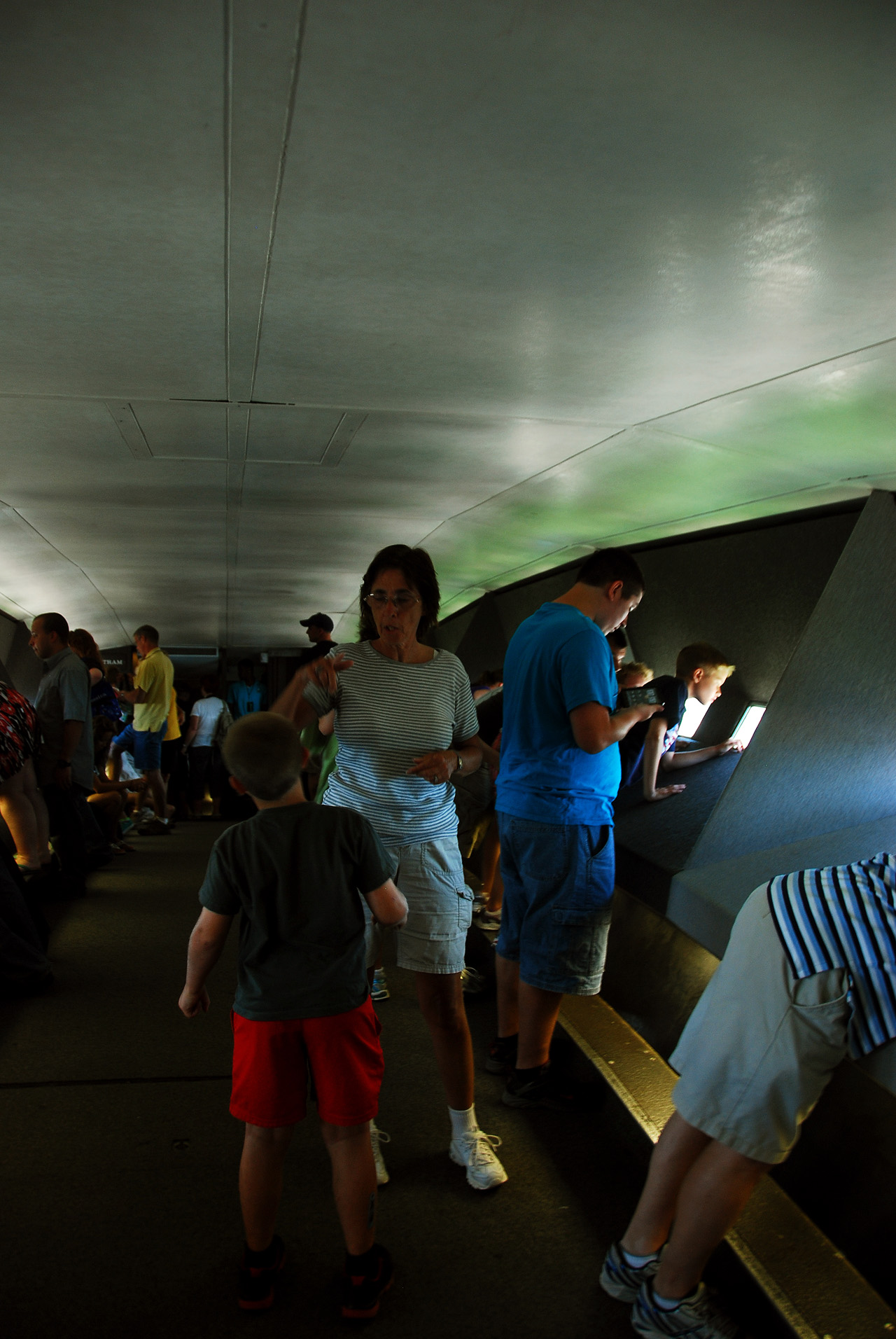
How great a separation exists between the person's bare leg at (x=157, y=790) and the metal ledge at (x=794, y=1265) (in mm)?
7142

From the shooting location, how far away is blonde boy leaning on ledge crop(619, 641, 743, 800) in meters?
4.57

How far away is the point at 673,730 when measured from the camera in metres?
4.80

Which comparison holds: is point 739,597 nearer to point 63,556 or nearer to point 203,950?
point 203,950

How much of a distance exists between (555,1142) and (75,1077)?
1.82m

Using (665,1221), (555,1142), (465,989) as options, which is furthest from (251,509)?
(665,1221)

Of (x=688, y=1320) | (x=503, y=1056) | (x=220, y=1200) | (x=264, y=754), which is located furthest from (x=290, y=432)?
(x=688, y=1320)

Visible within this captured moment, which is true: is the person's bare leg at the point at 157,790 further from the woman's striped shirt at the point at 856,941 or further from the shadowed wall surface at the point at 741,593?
the woman's striped shirt at the point at 856,941

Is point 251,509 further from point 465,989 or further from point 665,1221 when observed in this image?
point 665,1221

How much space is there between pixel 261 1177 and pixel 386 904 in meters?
0.70

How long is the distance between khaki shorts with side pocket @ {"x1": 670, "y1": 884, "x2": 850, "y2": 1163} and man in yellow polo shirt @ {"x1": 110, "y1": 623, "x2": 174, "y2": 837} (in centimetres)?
736

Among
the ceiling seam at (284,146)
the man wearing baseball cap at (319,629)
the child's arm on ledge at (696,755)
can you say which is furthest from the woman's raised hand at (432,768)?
the man wearing baseball cap at (319,629)

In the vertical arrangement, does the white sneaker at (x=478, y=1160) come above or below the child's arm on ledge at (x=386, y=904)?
below

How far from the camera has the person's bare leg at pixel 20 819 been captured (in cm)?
542

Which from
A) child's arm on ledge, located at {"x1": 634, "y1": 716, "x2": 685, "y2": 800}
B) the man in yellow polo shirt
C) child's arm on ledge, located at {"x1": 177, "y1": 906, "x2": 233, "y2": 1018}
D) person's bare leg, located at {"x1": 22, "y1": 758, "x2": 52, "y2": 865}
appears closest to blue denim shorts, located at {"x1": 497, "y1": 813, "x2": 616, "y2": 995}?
child's arm on ledge, located at {"x1": 177, "y1": 906, "x2": 233, "y2": 1018}
